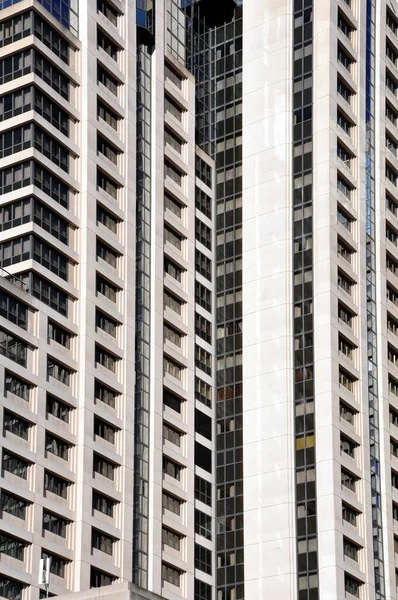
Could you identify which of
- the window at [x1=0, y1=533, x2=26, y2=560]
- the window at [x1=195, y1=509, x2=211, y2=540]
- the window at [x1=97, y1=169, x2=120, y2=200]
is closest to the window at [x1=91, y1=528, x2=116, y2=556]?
the window at [x1=0, y1=533, x2=26, y2=560]

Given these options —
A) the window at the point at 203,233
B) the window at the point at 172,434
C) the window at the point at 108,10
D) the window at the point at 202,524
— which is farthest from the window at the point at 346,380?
the window at the point at 108,10

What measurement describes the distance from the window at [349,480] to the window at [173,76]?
3492cm

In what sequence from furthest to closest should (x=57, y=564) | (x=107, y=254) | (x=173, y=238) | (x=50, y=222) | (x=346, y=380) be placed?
(x=173, y=238) < (x=346, y=380) < (x=107, y=254) < (x=50, y=222) < (x=57, y=564)

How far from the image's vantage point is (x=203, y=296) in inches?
4796

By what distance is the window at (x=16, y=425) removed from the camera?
315ft

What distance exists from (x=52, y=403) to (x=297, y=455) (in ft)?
75.1

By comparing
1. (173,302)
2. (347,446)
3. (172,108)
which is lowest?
(347,446)

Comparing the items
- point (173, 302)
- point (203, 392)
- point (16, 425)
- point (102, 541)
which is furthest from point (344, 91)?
point (102, 541)

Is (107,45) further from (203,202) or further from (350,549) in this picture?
(350,549)

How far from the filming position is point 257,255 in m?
121

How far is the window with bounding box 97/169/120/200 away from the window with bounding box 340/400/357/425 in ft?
79.4

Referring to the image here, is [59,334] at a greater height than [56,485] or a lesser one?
greater

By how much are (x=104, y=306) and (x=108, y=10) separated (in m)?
24.2

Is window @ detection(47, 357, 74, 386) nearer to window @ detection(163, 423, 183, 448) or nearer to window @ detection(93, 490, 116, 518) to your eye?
window @ detection(93, 490, 116, 518)
